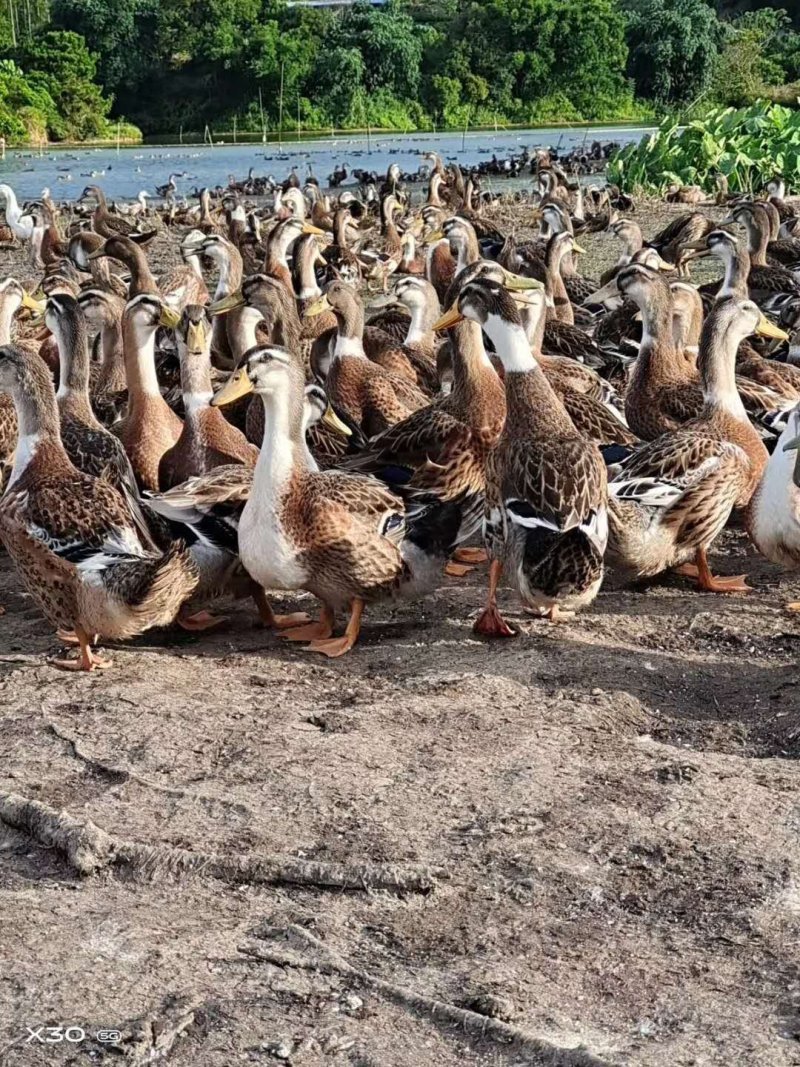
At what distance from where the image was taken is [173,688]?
5.56 metres

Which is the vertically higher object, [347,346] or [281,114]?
[347,346]

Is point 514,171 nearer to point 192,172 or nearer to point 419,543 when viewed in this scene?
point 192,172

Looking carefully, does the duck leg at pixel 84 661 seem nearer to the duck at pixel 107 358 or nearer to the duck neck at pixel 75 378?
the duck neck at pixel 75 378

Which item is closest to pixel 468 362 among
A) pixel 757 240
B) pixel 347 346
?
pixel 347 346

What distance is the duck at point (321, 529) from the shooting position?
6.07m

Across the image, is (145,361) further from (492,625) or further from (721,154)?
(721,154)

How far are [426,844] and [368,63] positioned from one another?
69.2 m

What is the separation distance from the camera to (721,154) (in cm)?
2786

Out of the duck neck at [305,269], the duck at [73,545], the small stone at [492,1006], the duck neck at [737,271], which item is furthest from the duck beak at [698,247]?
the small stone at [492,1006]

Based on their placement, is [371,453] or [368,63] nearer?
[371,453]

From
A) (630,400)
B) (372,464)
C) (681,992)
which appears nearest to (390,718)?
(681,992)

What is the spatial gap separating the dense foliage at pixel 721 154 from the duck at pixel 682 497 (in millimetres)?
21090

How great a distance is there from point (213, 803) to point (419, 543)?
2.08 metres

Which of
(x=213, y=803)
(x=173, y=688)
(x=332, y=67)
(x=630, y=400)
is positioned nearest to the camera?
(x=213, y=803)
